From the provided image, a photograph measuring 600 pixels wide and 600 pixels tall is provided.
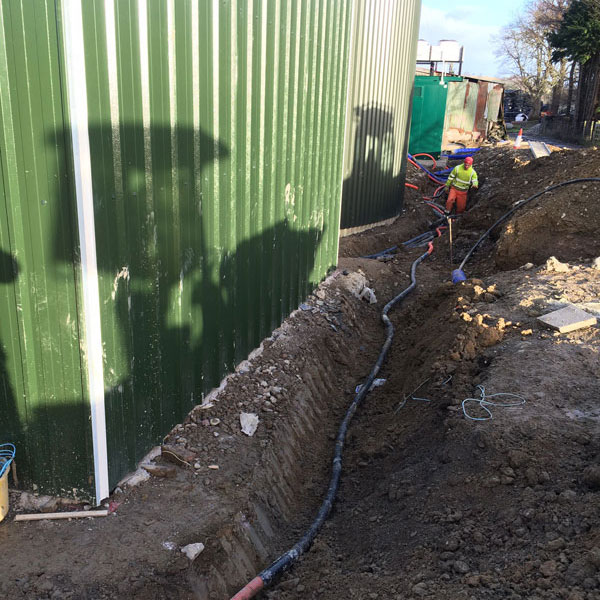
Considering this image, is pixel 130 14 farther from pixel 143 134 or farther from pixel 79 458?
pixel 79 458

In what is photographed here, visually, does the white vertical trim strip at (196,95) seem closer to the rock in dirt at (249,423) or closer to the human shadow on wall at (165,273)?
the human shadow on wall at (165,273)

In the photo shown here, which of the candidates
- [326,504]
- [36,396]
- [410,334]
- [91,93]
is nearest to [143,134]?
[91,93]

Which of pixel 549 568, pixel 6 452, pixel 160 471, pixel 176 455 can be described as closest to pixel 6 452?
pixel 6 452

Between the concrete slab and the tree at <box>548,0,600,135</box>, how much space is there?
2465 centimetres

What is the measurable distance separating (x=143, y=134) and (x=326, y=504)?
9.99 ft

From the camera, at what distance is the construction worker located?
44.9 ft

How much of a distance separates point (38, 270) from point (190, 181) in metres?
1.36

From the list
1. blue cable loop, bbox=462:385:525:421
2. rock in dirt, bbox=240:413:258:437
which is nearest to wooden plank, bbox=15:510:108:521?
rock in dirt, bbox=240:413:258:437

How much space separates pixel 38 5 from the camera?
3.03 meters

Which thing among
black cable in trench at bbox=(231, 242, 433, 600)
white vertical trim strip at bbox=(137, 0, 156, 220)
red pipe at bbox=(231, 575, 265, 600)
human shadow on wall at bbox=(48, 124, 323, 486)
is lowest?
black cable in trench at bbox=(231, 242, 433, 600)

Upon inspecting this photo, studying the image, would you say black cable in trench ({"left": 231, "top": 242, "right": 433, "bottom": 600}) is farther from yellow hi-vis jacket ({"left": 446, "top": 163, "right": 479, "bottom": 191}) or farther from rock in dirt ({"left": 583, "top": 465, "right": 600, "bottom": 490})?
yellow hi-vis jacket ({"left": 446, "top": 163, "right": 479, "bottom": 191})

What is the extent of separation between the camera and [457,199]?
1415 centimetres

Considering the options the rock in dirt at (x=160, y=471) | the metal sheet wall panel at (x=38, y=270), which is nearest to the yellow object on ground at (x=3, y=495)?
the metal sheet wall panel at (x=38, y=270)

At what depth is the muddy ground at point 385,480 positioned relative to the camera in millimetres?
3379
